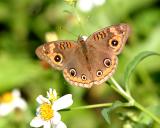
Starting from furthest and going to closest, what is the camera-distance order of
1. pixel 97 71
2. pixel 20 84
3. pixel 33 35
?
pixel 33 35 → pixel 20 84 → pixel 97 71

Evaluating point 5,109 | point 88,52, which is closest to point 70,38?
point 5,109

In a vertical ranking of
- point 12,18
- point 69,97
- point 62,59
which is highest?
point 12,18

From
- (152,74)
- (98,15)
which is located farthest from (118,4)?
(152,74)

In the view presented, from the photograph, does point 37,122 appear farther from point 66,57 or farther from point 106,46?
point 106,46

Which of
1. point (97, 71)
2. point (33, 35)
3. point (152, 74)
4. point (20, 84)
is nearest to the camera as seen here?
point (97, 71)

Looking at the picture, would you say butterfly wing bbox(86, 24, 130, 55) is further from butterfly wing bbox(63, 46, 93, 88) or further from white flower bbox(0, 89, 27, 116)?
white flower bbox(0, 89, 27, 116)

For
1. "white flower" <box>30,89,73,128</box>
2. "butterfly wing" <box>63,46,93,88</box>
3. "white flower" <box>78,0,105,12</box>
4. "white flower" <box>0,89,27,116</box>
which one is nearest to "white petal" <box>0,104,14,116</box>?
"white flower" <box>0,89,27,116</box>

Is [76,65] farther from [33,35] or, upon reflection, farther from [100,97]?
[33,35]
